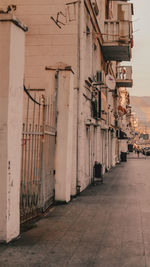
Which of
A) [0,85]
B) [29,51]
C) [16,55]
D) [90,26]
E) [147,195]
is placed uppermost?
[90,26]

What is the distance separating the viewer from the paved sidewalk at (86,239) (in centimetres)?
517

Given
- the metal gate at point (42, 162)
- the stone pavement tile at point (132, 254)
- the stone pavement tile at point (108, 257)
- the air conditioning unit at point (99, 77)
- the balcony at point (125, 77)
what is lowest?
the stone pavement tile at point (132, 254)

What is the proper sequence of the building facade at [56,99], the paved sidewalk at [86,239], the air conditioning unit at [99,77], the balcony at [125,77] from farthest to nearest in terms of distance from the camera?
1. the balcony at [125,77]
2. the air conditioning unit at [99,77]
3. the building facade at [56,99]
4. the paved sidewalk at [86,239]

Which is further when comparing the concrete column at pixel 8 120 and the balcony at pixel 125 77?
the balcony at pixel 125 77

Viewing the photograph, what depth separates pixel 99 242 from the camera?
6.14 metres

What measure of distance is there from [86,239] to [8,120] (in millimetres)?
2467

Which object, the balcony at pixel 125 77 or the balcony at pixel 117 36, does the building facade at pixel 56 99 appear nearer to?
the balcony at pixel 117 36

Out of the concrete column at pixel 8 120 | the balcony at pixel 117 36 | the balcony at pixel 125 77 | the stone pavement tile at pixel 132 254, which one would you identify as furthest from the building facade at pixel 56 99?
the balcony at pixel 125 77

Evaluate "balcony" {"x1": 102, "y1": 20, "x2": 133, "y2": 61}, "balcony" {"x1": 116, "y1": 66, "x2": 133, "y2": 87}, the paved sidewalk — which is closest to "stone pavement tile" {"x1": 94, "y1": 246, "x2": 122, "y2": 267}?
the paved sidewalk

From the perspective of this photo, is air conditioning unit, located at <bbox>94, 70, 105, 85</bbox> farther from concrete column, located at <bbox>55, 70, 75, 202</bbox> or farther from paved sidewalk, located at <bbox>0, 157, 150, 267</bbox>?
paved sidewalk, located at <bbox>0, 157, 150, 267</bbox>

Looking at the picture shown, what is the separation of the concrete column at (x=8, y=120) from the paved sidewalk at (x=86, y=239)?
46 cm

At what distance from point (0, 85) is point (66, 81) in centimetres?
453

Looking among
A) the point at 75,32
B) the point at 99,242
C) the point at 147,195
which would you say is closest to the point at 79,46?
the point at 75,32

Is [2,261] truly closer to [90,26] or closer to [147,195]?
[147,195]
